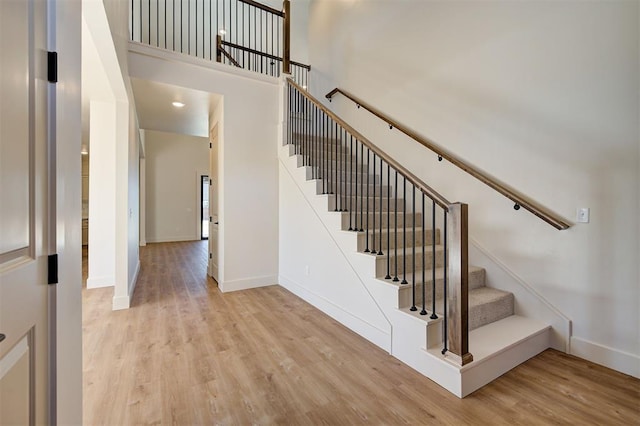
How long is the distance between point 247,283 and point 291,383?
2.15 m

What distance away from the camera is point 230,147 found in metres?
3.83

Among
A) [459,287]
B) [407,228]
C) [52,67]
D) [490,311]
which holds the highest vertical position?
[52,67]

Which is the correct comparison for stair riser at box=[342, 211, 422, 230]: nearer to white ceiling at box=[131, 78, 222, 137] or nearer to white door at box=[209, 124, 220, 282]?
white door at box=[209, 124, 220, 282]

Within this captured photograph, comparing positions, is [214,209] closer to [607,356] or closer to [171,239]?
[607,356]

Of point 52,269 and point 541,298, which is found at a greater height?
point 52,269

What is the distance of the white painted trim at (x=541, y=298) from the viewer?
92.4 inches

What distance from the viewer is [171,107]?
13.9 ft

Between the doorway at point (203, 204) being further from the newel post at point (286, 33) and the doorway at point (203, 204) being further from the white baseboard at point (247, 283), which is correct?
the newel post at point (286, 33)

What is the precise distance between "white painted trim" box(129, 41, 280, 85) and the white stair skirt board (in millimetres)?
2547

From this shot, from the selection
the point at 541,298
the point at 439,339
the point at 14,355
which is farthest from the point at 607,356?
the point at 14,355

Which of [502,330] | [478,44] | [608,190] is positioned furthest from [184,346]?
[478,44]

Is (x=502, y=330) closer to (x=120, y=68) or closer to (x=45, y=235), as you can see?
(x=45, y=235)

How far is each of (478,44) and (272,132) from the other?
2.55m

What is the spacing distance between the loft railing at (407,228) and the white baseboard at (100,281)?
3.18m
